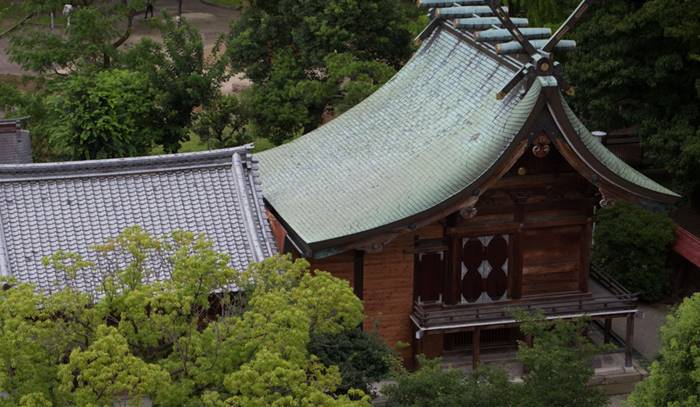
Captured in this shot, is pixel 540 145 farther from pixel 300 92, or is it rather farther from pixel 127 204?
pixel 300 92

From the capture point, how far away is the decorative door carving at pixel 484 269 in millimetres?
23203

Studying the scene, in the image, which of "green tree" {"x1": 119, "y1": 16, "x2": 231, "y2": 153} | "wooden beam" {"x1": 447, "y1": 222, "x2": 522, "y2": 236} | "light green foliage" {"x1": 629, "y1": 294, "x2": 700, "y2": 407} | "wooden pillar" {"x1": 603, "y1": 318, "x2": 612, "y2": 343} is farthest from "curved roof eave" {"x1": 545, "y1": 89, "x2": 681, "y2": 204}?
"green tree" {"x1": 119, "y1": 16, "x2": 231, "y2": 153}

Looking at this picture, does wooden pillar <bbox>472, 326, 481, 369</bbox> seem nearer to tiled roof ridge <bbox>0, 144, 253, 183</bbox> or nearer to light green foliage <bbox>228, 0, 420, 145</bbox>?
tiled roof ridge <bbox>0, 144, 253, 183</bbox>

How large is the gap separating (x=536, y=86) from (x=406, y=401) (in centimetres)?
727

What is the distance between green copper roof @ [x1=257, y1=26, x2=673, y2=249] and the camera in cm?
2208

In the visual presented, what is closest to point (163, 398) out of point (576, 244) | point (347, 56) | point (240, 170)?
point (240, 170)

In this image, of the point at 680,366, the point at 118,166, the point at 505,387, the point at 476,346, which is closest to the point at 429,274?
the point at 476,346

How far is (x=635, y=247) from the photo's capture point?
87.8ft

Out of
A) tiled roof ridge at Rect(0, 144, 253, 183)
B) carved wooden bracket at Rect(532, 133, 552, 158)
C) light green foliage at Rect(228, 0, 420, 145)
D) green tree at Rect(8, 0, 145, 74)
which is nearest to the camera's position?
tiled roof ridge at Rect(0, 144, 253, 183)

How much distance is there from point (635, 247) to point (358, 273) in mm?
7904

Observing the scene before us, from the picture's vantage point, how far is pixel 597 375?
76.5 ft

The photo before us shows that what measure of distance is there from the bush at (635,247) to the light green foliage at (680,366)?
12.1 meters

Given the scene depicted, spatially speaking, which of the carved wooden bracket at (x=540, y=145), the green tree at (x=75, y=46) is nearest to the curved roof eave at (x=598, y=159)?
the carved wooden bracket at (x=540, y=145)

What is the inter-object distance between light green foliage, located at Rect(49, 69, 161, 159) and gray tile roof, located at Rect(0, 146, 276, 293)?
8345 millimetres
